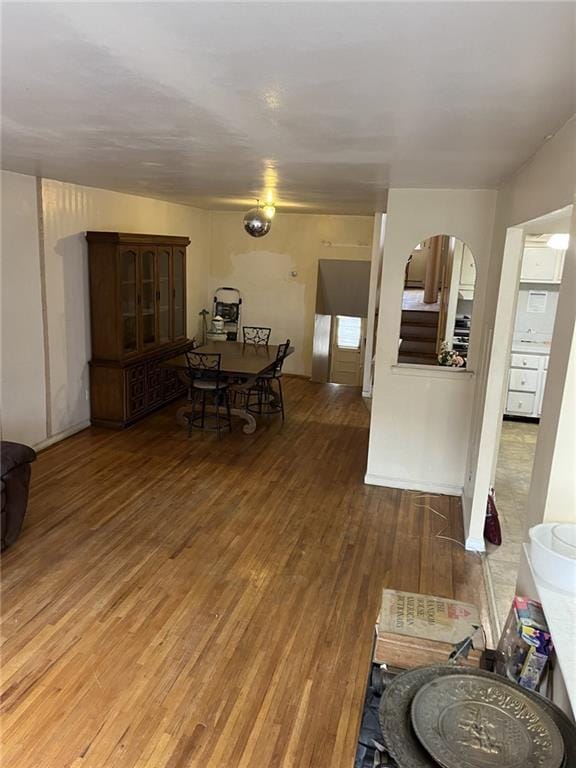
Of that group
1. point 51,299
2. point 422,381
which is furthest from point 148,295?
point 422,381

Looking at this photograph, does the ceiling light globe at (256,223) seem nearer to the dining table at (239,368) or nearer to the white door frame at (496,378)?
the dining table at (239,368)

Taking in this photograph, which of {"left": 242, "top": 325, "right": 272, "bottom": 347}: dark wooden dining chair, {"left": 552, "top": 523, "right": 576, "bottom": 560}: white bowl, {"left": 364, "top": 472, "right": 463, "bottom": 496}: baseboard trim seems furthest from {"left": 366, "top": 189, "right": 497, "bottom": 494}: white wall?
{"left": 242, "top": 325, "right": 272, "bottom": 347}: dark wooden dining chair

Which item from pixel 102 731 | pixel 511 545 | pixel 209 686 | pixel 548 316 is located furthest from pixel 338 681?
pixel 548 316

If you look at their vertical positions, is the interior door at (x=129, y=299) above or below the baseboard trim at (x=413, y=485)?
above

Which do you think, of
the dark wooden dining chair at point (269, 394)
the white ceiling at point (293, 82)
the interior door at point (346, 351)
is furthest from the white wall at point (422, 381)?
the interior door at point (346, 351)

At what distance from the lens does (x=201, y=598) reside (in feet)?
10.9

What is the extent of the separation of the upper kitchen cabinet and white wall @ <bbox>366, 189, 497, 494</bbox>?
97.7 inches

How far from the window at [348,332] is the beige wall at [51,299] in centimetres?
512

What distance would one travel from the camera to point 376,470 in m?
5.08

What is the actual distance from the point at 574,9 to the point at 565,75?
1.59 ft

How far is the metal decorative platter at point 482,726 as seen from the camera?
126 cm

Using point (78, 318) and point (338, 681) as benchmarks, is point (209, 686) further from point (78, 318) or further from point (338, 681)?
point (78, 318)

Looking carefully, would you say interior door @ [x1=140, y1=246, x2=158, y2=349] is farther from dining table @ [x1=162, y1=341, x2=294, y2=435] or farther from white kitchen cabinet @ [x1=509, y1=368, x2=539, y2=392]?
white kitchen cabinet @ [x1=509, y1=368, x2=539, y2=392]

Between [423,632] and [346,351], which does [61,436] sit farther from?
[346,351]
